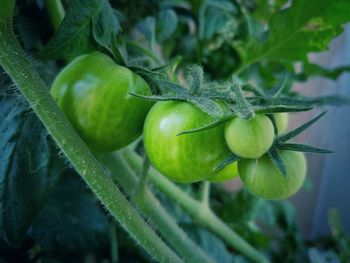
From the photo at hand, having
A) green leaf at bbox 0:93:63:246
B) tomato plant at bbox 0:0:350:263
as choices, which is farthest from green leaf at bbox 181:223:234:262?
green leaf at bbox 0:93:63:246

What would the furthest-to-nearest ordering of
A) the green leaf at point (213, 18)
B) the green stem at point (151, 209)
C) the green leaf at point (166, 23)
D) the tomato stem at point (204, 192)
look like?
the green leaf at point (213, 18), the green leaf at point (166, 23), the tomato stem at point (204, 192), the green stem at point (151, 209)

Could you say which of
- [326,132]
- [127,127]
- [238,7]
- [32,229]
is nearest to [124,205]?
[127,127]

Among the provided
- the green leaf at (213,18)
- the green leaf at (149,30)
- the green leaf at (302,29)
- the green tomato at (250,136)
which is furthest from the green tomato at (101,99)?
the green leaf at (213,18)

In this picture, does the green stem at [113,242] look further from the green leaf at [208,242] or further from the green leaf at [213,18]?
the green leaf at [213,18]

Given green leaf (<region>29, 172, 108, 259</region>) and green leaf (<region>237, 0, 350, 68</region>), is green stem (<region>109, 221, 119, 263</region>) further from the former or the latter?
green leaf (<region>237, 0, 350, 68</region>)

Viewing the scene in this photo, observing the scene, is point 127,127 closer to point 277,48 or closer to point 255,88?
point 255,88

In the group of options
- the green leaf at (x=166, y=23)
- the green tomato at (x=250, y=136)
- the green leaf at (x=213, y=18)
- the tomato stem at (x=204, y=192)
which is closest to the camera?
the green tomato at (x=250, y=136)

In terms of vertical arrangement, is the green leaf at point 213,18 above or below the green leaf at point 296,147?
below

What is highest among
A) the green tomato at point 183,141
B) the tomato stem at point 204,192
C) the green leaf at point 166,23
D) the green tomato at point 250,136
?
the green tomato at point 250,136
